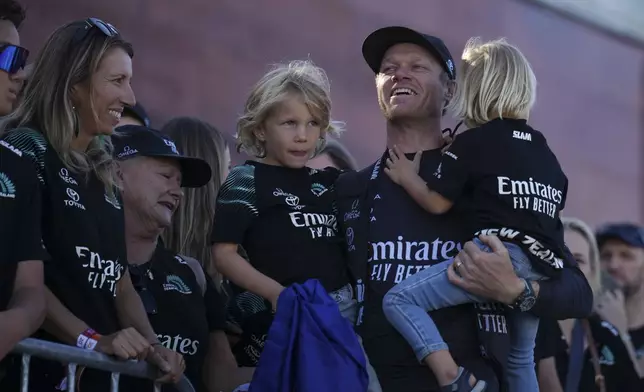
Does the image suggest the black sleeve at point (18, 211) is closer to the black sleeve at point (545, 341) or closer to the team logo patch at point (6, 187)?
the team logo patch at point (6, 187)

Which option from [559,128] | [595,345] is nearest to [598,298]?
[595,345]

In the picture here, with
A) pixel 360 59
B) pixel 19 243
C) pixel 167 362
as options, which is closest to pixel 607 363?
pixel 167 362

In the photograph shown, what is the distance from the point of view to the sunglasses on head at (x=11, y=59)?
3988 mm

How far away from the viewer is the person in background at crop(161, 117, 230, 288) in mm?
5371

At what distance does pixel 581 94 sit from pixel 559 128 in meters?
0.54

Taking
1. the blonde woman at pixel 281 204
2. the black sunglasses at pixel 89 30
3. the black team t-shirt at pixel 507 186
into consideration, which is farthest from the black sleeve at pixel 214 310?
the black sunglasses at pixel 89 30

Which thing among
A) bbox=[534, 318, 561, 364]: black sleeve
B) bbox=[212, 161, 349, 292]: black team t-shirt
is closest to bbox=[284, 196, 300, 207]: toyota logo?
bbox=[212, 161, 349, 292]: black team t-shirt

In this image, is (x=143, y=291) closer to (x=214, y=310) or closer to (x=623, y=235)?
(x=214, y=310)

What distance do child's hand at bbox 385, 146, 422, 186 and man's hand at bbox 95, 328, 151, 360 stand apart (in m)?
1.13

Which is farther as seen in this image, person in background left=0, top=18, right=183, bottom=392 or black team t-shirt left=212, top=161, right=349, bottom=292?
black team t-shirt left=212, top=161, right=349, bottom=292

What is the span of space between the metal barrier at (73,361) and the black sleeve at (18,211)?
10.7 inches

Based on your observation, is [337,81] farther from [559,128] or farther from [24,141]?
[24,141]

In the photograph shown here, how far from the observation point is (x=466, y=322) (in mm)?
4539

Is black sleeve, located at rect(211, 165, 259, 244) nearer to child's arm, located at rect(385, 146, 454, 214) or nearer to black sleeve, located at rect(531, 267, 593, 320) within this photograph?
child's arm, located at rect(385, 146, 454, 214)
